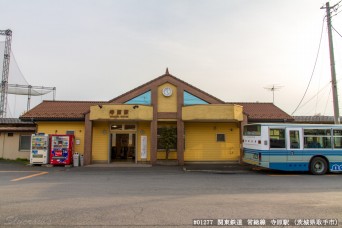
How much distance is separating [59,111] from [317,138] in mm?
17638

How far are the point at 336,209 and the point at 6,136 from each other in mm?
23767

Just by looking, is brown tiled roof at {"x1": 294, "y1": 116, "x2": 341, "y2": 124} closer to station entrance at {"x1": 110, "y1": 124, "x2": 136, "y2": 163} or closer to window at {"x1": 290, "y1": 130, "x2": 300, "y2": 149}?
window at {"x1": 290, "y1": 130, "x2": 300, "y2": 149}

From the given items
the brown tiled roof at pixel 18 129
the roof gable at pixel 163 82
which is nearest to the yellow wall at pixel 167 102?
the roof gable at pixel 163 82

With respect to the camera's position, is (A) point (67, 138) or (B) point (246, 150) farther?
(A) point (67, 138)

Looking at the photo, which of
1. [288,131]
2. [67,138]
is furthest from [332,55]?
[67,138]

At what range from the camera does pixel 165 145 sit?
62.0 ft

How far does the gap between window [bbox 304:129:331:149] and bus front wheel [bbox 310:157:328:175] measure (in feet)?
2.27

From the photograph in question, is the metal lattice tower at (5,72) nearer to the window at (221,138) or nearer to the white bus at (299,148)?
the window at (221,138)

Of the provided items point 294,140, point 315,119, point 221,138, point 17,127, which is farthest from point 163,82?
point 315,119

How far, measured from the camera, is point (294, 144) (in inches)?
559

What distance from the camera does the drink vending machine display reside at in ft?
59.7

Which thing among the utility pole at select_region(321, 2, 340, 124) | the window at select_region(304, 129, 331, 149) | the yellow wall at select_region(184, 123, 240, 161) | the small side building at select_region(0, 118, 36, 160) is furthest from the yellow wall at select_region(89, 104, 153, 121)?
the utility pole at select_region(321, 2, 340, 124)

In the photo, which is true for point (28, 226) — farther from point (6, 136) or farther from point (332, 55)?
point (6, 136)

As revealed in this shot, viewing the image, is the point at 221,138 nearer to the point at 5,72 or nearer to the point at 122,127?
the point at 122,127
